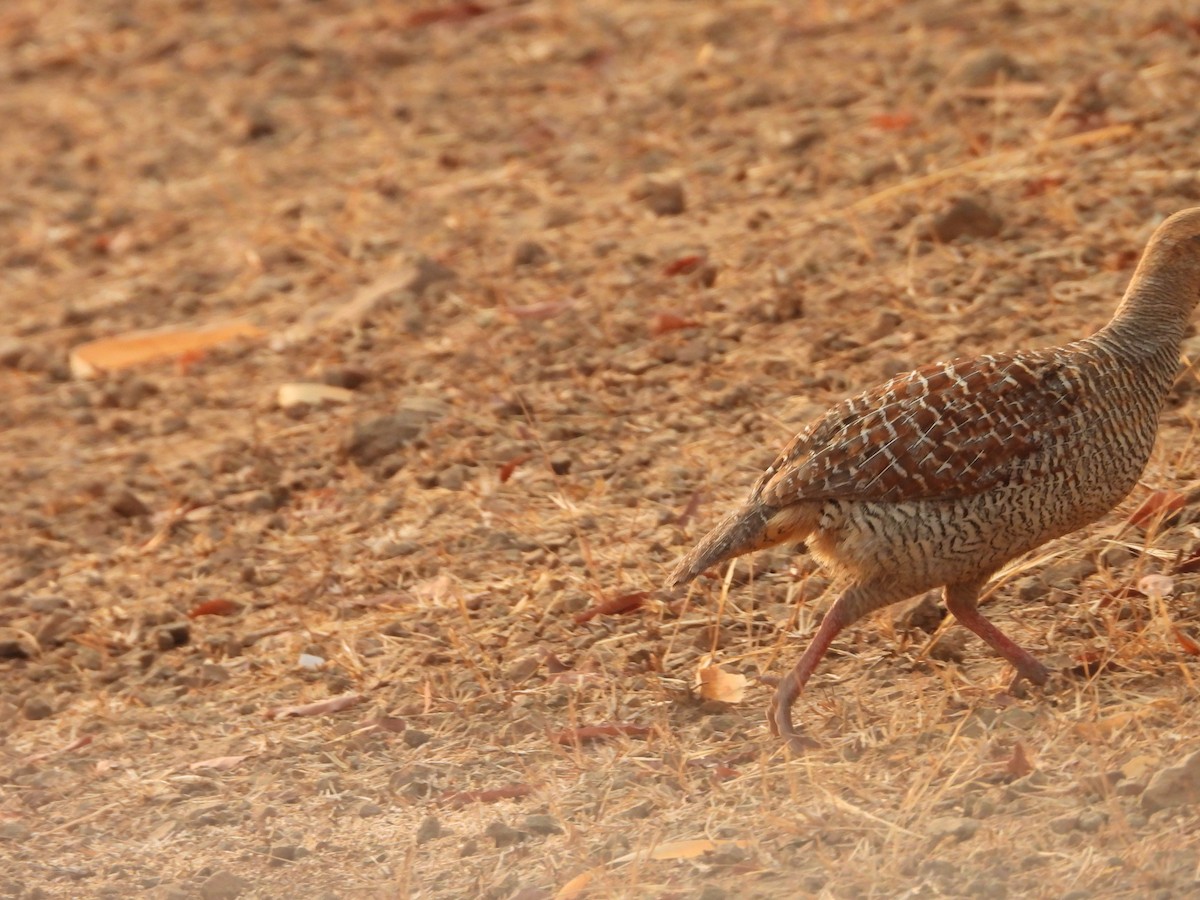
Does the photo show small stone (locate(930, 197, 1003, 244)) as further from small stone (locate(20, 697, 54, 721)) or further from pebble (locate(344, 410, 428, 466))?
small stone (locate(20, 697, 54, 721))

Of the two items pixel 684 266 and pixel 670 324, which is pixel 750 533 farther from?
pixel 684 266

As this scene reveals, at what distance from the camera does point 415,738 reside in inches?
205

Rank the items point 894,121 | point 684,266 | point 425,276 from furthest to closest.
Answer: point 894,121, point 425,276, point 684,266

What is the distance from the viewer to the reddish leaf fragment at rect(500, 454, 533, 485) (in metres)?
6.48

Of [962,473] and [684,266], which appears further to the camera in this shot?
[684,266]

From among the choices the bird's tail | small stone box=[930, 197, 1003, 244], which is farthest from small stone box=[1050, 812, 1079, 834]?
small stone box=[930, 197, 1003, 244]

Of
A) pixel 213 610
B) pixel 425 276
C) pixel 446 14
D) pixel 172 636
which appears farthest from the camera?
pixel 446 14

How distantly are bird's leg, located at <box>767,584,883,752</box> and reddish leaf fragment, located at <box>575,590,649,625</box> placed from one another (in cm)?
89

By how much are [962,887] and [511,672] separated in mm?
1781

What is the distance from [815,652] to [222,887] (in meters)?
1.65

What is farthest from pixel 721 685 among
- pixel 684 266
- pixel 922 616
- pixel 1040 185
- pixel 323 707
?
pixel 1040 185

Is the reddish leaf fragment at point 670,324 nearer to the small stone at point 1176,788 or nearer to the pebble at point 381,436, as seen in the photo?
the pebble at point 381,436

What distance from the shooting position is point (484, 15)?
11375 millimetres

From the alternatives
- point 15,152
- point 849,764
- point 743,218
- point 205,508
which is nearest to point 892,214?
point 743,218
